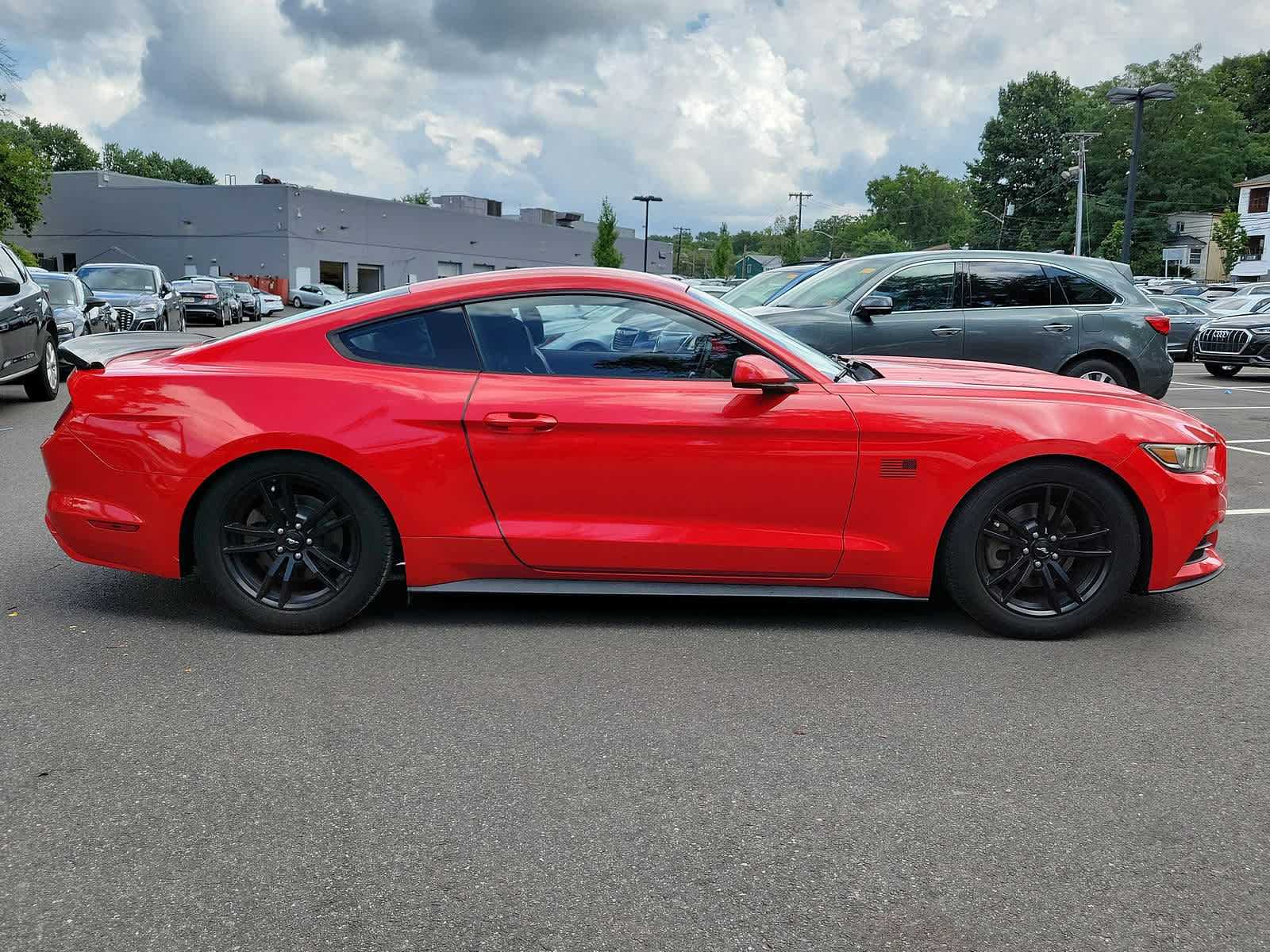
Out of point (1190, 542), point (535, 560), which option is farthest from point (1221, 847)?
point (535, 560)

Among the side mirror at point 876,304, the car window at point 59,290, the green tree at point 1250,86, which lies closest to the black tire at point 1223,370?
the side mirror at point 876,304

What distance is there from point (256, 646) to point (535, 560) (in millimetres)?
1080

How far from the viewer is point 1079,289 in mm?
9789

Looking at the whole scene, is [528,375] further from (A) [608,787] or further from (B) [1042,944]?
(B) [1042,944]

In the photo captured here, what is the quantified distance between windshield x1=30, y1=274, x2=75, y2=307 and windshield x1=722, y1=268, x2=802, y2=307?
8488 millimetres

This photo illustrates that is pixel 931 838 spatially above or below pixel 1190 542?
below

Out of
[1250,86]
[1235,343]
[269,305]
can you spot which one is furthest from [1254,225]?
[1235,343]

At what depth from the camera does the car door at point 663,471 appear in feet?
14.0

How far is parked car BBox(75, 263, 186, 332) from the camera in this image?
1805 centimetres

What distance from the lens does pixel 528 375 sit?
4379 millimetres

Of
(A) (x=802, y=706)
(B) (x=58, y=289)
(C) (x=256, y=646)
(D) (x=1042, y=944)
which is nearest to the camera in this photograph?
(D) (x=1042, y=944)

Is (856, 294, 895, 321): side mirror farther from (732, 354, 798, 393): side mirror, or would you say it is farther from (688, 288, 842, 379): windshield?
(732, 354, 798, 393): side mirror

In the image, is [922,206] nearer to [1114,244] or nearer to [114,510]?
[1114,244]

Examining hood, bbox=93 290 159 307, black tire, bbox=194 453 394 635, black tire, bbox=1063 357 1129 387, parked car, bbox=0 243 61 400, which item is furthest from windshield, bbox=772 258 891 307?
hood, bbox=93 290 159 307
